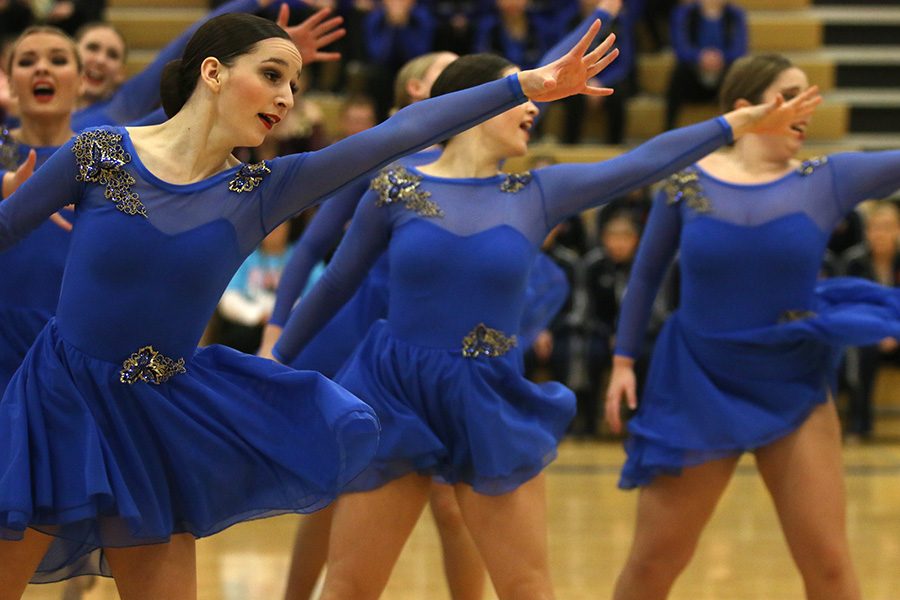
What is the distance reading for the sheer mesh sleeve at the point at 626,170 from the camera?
150 inches

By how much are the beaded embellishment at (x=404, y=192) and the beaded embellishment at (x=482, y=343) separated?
33 centimetres

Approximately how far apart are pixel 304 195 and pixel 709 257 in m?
1.60

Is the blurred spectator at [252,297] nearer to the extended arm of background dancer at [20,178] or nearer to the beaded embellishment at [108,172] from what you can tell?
the extended arm of background dancer at [20,178]

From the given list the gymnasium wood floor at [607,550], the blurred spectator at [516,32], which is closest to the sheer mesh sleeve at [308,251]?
the gymnasium wood floor at [607,550]

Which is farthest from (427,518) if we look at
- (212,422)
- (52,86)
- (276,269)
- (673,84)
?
(673,84)

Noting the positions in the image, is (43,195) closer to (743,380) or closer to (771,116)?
(771,116)

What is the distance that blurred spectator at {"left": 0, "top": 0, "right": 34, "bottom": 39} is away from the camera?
37.5 ft

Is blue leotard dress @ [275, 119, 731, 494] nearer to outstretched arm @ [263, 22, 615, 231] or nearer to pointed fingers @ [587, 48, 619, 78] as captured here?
pointed fingers @ [587, 48, 619, 78]

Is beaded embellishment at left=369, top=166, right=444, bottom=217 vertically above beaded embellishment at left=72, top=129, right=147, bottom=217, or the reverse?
beaded embellishment at left=72, top=129, right=147, bottom=217

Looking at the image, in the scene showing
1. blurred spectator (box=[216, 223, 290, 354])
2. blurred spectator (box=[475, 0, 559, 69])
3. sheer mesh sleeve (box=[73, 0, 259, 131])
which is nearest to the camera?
sheer mesh sleeve (box=[73, 0, 259, 131])

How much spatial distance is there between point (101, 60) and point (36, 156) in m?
1.30

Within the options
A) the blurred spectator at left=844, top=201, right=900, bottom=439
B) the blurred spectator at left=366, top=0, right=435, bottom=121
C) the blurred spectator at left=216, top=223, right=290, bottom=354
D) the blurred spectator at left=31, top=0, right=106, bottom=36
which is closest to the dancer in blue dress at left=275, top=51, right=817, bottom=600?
the blurred spectator at left=216, top=223, right=290, bottom=354

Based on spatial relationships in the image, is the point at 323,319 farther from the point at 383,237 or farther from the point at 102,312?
the point at 102,312

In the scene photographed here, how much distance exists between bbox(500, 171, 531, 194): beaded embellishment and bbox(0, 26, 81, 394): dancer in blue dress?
117 centimetres
